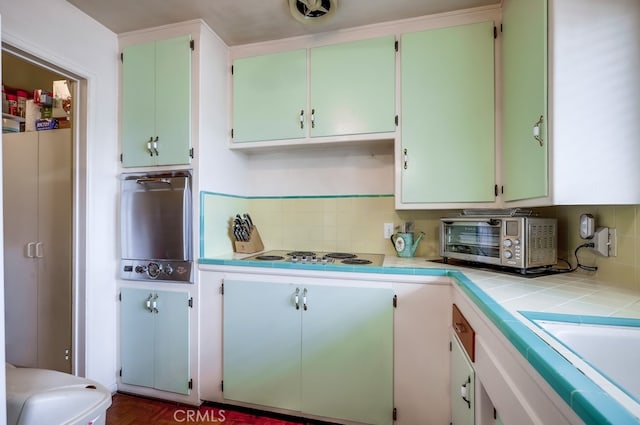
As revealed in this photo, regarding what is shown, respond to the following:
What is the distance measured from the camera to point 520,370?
0.72 meters

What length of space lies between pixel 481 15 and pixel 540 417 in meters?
1.92

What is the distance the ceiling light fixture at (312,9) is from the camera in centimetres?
156

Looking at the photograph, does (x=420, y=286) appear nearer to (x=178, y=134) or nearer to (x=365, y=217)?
(x=365, y=217)

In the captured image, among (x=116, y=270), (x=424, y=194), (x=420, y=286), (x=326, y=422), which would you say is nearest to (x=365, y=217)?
(x=424, y=194)

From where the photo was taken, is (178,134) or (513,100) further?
(178,134)

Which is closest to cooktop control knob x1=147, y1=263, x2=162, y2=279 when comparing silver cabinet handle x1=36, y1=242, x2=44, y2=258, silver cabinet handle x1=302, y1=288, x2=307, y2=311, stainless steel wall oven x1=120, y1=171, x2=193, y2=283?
stainless steel wall oven x1=120, y1=171, x2=193, y2=283

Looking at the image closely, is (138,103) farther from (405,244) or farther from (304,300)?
(405,244)

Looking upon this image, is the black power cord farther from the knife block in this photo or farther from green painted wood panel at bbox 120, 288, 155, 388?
green painted wood panel at bbox 120, 288, 155, 388

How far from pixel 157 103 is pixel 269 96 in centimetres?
71

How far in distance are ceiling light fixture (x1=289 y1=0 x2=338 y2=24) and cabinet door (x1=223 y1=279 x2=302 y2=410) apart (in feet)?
4.91

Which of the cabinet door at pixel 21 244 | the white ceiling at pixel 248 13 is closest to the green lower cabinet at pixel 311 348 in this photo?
the cabinet door at pixel 21 244

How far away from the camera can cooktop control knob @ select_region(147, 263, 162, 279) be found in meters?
1.83

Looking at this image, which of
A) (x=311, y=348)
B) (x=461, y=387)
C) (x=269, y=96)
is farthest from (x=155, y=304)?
(x=461, y=387)

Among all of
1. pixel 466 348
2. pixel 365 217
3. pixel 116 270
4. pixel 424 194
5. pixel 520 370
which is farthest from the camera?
pixel 365 217
